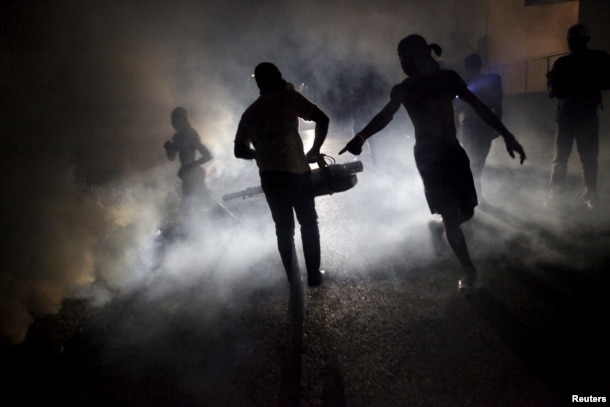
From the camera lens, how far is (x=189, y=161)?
467cm

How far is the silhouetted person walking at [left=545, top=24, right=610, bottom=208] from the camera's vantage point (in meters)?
3.45

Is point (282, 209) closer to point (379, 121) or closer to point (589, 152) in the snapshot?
point (379, 121)

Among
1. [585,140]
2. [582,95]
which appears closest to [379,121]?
[582,95]

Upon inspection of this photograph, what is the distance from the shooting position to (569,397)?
4.87ft

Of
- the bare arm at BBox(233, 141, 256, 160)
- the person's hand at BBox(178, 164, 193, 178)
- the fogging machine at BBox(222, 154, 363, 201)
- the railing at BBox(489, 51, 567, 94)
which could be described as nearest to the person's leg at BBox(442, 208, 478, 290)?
the fogging machine at BBox(222, 154, 363, 201)

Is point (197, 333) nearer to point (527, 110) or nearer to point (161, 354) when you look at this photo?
point (161, 354)

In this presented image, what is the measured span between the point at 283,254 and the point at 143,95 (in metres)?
5.68

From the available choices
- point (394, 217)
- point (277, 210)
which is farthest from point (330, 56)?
point (277, 210)

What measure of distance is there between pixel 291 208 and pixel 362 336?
120 cm

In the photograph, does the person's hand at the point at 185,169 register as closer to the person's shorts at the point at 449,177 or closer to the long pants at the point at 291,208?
the long pants at the point at 291,208

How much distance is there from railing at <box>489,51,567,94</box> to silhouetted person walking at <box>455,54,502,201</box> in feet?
31.1

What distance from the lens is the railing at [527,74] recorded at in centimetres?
1134

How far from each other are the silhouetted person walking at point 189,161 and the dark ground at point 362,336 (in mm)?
1629

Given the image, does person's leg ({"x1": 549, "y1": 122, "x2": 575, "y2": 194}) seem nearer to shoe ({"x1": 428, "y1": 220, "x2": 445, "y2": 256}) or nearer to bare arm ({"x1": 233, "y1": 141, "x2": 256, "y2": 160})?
shoe ({"x1": 428, "y1": 220, "x2": 445, "y2": 256})
